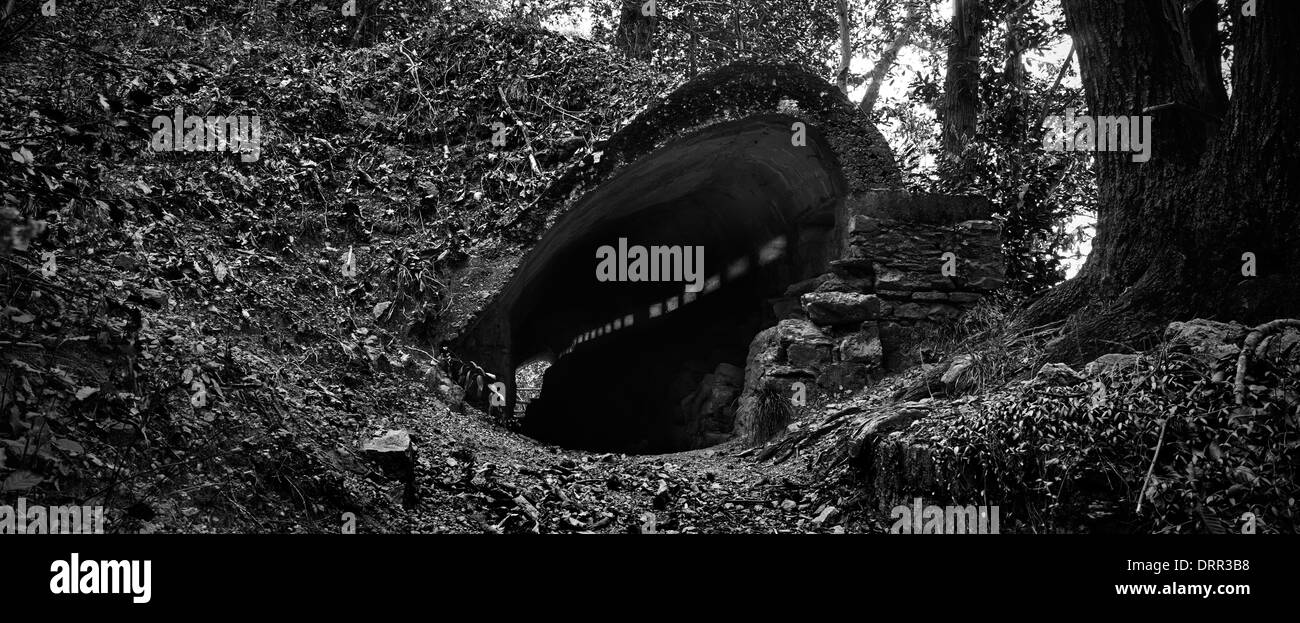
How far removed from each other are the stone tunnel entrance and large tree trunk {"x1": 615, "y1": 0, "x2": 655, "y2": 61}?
311 centimetres

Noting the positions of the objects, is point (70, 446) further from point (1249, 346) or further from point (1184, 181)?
point (1184, 181)

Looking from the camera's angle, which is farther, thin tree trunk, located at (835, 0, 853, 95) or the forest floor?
thin tree trunk, located at (835, 0, 853, 95)

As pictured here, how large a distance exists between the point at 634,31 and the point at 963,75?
511cm

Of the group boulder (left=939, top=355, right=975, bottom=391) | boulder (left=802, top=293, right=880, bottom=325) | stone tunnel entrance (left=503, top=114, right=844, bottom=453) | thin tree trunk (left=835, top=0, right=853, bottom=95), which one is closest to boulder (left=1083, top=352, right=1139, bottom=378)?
boulder (left=939, top=355, right=975, bottom=391)

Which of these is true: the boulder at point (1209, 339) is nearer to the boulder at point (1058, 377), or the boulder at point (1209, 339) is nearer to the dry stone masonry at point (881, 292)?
the boulder at point (1058, 377)

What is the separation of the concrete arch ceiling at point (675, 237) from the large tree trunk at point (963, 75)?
2622mm

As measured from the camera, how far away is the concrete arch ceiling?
8.52 m

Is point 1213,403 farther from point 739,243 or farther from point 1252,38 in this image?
point 739,243

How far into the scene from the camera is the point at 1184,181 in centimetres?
618

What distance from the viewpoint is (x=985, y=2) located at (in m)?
11.4

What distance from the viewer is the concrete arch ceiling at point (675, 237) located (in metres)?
8.52

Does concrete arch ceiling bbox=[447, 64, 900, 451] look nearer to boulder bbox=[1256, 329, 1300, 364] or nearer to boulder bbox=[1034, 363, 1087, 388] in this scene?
boulder bbox=[1034, 363, 1087, 388]

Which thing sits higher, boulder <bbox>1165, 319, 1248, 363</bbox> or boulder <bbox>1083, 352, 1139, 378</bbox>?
boulder <bbox>1165, 319, 1248, 363</bbox>

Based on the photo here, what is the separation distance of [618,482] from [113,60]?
5917 mm
